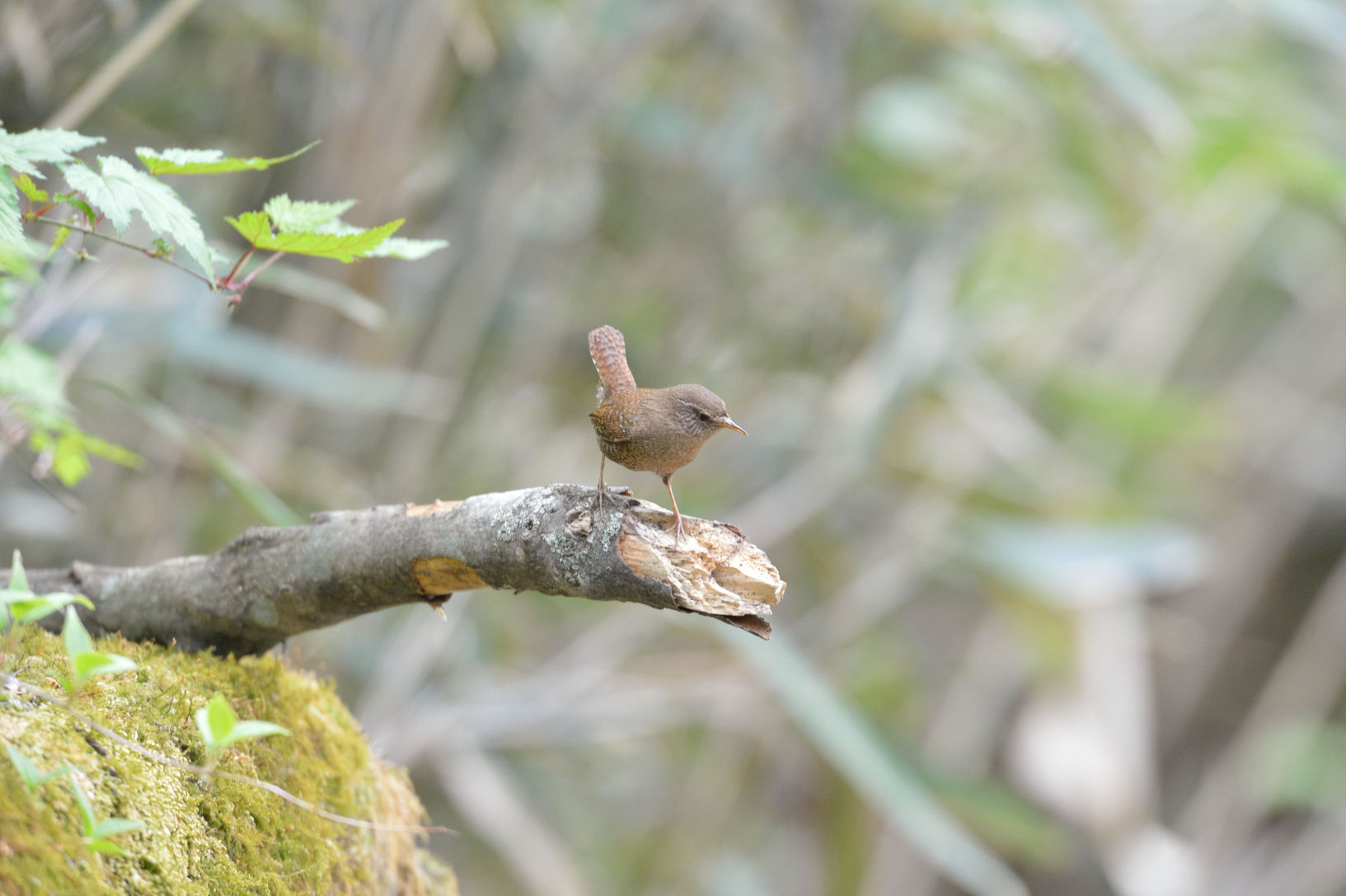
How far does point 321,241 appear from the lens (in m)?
1.18

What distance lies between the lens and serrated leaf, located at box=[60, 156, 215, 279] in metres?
1.02

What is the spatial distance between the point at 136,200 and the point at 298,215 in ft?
0.58

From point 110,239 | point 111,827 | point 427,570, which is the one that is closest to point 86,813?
point 111,827

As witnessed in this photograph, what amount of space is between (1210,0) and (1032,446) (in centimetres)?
392

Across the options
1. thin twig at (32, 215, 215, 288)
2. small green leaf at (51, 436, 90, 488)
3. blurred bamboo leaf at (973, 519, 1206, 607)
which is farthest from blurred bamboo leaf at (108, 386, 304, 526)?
blurred bamboo leaf at (973, 519, 1206, 607)

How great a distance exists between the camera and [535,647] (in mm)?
5621

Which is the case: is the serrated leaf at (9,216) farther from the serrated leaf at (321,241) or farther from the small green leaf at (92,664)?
the small green leaf at (92,664)

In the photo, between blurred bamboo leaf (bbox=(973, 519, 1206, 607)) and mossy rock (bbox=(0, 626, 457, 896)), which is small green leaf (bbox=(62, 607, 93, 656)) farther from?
blurred bamboo leaf (bbox=(973, 519, 1206, 607))

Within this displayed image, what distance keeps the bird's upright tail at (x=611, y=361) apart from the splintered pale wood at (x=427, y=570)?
0.55 m

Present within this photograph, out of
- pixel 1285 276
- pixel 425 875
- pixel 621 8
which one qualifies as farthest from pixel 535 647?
pixel 1285 276

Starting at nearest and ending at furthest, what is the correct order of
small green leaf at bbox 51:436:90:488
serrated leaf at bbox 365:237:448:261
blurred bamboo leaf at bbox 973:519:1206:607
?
serrated leaf at bbox 365:237:448:261 < small green leaf at bbox 51:436:90:488 < blurred bamboo leaf at bbox 973:519:1206:607

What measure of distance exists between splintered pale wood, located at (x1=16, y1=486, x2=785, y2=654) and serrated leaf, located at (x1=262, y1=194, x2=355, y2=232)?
1.15 feet

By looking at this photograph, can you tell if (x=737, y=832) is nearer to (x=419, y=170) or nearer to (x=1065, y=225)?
(x=1065, y=225)

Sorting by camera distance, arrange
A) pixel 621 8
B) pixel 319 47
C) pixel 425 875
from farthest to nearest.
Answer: pixel 621 8 < pixel 319 47 < pixel 425 875
